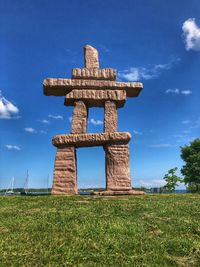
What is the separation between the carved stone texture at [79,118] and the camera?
14.1 metres

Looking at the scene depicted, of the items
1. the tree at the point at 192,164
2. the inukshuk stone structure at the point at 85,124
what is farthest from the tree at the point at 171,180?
the inukshuk stone structure at the point at 85,124

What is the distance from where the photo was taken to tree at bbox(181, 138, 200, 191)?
35688 millimetres

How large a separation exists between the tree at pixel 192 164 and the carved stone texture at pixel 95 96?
23746 millimetres

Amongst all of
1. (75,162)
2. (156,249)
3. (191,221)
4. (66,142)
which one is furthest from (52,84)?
(156,249)

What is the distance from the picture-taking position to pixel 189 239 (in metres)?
6.48

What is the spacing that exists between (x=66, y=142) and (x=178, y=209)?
19.8 feet

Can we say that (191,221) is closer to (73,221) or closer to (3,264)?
(73,221)

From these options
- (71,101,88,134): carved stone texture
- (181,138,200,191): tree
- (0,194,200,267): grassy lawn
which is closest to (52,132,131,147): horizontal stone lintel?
(71,101,88,134): carved stone texture

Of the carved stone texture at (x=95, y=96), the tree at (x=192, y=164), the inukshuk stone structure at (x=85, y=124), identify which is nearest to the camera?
the inukshuk stone structure at (x=85, y=124)

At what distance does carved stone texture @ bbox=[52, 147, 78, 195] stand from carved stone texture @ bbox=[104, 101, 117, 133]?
6.13 ft

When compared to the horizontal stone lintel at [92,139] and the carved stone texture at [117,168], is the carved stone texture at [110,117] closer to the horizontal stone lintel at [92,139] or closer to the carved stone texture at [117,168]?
the horizontal stone lintel at [92,139]

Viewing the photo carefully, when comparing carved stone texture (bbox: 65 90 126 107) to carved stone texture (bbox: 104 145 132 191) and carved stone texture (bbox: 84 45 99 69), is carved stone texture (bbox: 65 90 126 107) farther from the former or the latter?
carved stone texture (bbox: 104 145 132 191)

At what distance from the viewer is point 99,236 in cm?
642

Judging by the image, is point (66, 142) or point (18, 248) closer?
point (18, 248)
